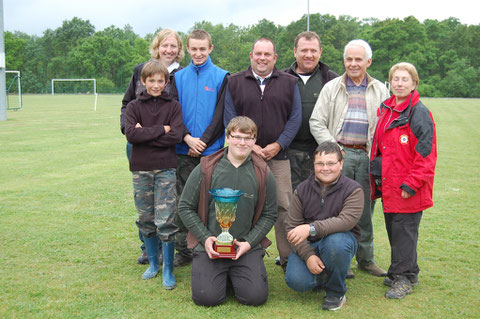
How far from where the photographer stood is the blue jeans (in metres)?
3.60

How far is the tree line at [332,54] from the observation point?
6125 cm

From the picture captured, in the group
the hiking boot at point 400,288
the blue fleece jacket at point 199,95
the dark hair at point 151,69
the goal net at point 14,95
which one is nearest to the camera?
the hiking boot at point 400,288

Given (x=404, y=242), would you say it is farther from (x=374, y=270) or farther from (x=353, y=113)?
(x=353, y=113)

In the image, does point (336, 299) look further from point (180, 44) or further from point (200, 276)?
point (180, 44)

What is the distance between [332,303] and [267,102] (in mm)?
1813

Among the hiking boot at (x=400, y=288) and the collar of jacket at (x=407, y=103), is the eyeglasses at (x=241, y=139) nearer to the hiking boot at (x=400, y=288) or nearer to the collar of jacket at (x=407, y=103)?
the collar of jacket at (x=407, y=103)

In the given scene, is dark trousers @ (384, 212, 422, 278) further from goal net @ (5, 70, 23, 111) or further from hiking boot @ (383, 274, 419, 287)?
goal net @ (5, 70, 23, 111)

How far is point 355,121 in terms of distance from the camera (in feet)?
13.9

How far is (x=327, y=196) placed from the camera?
3.77 m

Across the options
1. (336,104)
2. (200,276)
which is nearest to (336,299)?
(200,276)

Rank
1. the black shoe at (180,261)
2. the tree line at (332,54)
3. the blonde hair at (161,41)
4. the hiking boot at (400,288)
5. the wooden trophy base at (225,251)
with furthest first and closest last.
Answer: the tree line at (332,54), the blonde hair at (161,41), the black shoe at (180,261), the hiking boot at (400,288), the wooden trophy base at (225,251)

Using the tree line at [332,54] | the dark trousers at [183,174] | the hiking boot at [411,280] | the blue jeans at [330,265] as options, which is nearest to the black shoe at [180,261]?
the dark trousers at [183,174]

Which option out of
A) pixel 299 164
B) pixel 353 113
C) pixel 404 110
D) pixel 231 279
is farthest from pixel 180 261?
pixel 404 110

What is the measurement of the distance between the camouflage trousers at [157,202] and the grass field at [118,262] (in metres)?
0.44
